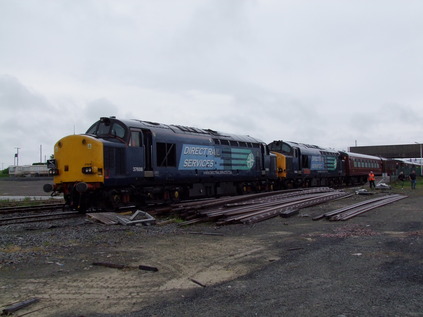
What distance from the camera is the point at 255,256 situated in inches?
288

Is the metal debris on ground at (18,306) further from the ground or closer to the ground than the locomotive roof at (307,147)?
closer to the ground

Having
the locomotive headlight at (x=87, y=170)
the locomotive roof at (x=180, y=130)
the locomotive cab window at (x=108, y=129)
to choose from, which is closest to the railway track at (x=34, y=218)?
the locomotive headlight at (x=87, y=170)

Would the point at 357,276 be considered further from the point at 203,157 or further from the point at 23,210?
the point at 23,210

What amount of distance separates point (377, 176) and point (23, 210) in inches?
1609

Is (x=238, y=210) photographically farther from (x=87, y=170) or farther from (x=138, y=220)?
(x=87, y=170)

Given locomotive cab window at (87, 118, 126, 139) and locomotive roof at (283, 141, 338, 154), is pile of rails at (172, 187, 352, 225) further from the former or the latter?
locomotive roof at (283, 141, 338, 154)

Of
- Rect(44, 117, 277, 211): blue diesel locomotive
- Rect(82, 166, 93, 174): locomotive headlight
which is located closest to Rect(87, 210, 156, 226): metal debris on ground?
Rect(44, 117, 277, 211): blue diesel locomotive

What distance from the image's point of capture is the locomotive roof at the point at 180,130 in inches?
599

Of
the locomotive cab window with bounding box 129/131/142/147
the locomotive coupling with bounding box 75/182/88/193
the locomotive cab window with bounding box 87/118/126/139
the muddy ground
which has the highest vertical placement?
the locomotive cab window with bounding box 87/118/126/139

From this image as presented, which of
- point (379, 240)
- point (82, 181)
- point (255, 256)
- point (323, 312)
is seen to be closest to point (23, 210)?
point (82, 181)

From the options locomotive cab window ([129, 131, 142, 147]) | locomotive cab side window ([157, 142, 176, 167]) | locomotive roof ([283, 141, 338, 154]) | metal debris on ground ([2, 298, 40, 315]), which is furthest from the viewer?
locomotive roof ([283, 141, 338, 154])

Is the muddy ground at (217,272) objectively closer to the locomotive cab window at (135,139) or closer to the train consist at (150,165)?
the train consist at (150,165)

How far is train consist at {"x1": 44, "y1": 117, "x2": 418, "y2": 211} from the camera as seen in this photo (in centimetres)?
1370

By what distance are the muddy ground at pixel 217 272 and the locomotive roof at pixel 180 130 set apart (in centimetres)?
569
